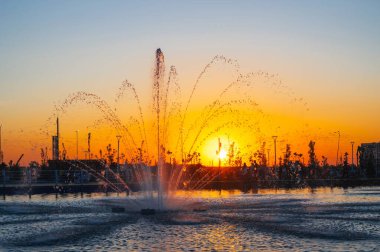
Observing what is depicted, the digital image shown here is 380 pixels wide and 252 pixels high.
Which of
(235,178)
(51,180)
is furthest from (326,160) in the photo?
(51,180)

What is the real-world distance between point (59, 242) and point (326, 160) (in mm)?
134886

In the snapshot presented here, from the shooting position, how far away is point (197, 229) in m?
20.2

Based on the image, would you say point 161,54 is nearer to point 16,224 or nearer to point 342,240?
point 16,224

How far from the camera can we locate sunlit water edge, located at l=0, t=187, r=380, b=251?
16.4 m

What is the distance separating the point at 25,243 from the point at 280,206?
16939 millimetres

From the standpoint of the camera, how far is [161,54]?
116 ft

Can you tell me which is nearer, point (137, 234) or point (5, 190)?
point (137, 234)

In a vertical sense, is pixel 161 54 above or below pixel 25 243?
above

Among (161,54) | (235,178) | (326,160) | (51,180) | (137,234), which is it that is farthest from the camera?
(326,160)

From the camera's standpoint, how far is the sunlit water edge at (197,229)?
16.4 metres

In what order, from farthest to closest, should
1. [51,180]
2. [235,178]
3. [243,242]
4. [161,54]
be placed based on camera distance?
[235,178] → [51,180] → [161,54] → [243,242]

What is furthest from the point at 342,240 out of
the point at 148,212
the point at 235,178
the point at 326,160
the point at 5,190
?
the point at 326,160

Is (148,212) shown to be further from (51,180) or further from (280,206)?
(51,180)

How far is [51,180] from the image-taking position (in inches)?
2383
